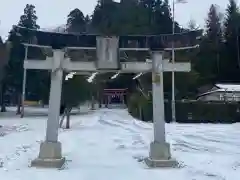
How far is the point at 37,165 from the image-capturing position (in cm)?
996

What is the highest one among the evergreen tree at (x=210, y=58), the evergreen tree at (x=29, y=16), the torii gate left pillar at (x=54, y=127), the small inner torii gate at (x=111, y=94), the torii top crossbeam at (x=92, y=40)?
the evergreen tree at (x=29, y=16)

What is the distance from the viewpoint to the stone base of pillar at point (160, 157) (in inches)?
400

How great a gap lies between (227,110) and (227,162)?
22536 mm

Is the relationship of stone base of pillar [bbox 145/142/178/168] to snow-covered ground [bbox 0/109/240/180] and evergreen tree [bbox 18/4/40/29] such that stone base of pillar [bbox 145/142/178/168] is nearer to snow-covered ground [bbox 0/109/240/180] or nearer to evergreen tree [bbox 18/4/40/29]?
snow-covered ground [bbox 0/109/240/180]

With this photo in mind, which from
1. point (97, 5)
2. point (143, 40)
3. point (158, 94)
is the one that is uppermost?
point (97, 5)

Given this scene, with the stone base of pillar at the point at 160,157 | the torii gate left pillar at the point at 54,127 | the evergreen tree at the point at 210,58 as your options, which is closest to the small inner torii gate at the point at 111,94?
the evergreen tree at the point at 210,58

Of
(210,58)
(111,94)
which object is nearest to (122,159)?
(210,58)

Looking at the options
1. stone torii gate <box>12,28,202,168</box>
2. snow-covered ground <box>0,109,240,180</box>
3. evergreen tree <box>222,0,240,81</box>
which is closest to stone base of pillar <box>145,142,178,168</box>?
stone torii gate <box>12,28,202,168</box>

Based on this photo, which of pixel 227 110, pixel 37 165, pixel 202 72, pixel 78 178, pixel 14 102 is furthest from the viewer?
pixel 14 102

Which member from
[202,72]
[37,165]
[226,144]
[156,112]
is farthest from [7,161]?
[202,72]

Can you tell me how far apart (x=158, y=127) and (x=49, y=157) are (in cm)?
306

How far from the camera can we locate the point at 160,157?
10.4m

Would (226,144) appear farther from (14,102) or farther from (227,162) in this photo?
(14,102)

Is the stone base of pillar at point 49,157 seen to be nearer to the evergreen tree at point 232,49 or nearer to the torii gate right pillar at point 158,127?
the torii gate right pillar at point 158,127
